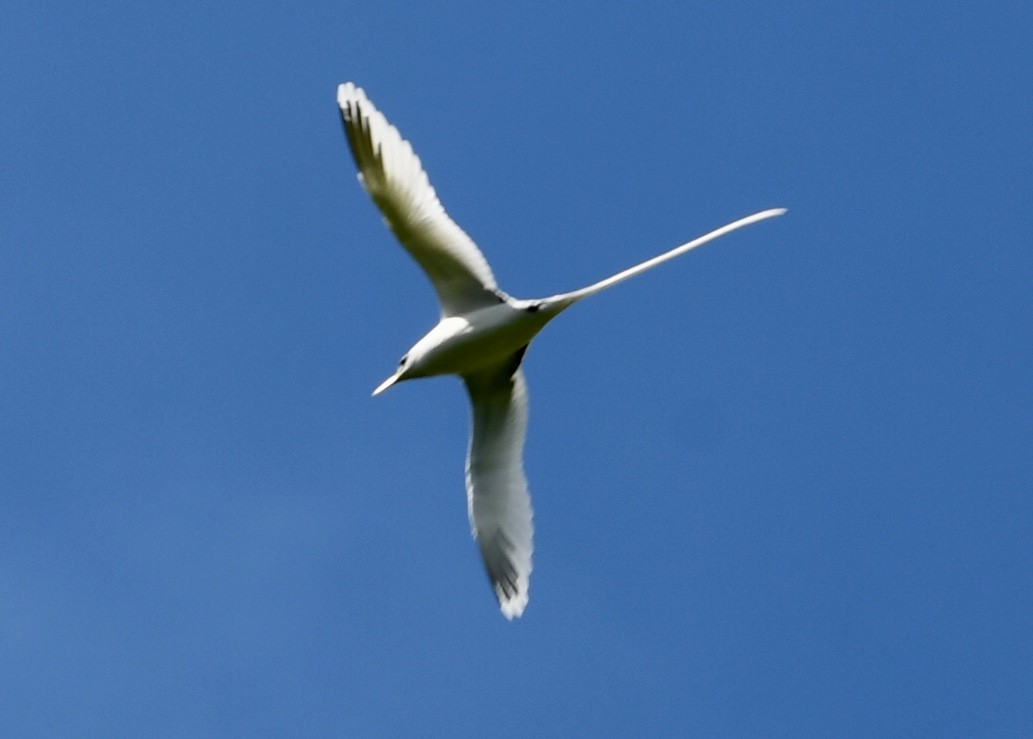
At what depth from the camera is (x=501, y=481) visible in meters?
23.2

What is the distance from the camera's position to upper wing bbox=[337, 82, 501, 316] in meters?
21.0

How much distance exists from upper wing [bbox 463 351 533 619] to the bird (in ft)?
0.04

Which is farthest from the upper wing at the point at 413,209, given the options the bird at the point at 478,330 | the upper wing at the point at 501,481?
the upper wing at the point at 501,481

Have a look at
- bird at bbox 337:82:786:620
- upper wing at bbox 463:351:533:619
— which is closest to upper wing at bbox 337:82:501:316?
bird at bbox 337:82:786:620

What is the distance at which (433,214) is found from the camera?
70.4 ft

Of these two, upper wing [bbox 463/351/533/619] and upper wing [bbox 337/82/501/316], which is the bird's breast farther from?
upper wing [bbox 463/351/533/619]

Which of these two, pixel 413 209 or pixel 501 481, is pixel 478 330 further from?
pixel 501 481

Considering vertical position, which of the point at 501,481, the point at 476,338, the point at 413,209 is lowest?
the point at 501,481

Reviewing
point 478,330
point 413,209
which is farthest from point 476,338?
point 413,209

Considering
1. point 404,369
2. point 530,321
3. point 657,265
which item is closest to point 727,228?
point 657,265

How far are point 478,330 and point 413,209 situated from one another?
57.3 inches

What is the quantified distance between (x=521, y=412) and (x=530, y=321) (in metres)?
1.92

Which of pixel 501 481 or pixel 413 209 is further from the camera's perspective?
pixel 501 481

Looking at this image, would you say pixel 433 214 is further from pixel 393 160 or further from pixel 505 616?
pixel 505 616
